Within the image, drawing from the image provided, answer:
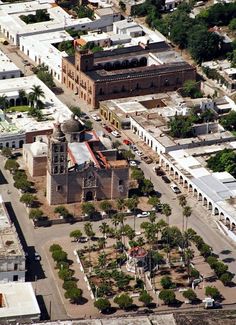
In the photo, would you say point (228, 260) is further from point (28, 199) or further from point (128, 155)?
point (128, 155)

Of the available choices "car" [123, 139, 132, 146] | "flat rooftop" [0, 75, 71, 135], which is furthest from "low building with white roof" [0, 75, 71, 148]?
"car" [123, 139, 132, 146]

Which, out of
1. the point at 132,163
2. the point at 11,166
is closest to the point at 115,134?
the point at 132,163

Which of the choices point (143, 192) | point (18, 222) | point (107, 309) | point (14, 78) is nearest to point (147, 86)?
point (14, 78)

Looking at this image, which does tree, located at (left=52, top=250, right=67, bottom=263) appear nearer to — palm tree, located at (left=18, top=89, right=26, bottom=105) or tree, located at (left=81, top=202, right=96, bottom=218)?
tree, located at (left=81, top=202, right=96, bottom=218)

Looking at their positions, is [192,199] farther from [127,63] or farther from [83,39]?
[83,39]

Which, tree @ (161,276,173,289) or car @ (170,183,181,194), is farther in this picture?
car @ (170,183,181,194)
